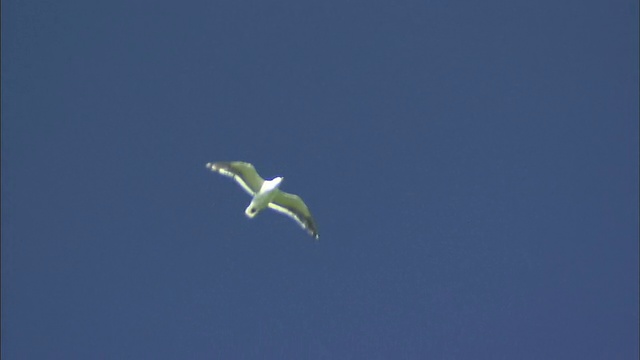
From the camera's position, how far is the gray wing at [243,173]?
21578 millimetres

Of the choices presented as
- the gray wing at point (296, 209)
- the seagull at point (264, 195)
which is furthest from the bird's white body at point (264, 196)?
the gray wing at point (296, 209)

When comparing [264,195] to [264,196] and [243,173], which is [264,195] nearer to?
[264,196]

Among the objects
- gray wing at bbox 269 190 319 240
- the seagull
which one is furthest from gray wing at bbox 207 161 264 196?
gray wing at bbox 269 190 319 240

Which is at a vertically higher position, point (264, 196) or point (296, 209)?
point (296, 209)

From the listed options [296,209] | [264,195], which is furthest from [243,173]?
[296,209]

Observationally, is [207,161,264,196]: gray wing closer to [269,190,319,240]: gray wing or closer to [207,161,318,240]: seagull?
[207,161,318,240]: seagull

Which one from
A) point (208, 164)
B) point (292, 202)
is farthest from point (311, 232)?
point (208, 164)

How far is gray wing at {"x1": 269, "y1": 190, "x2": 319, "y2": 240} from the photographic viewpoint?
2234 centimetres

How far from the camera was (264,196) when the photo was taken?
70.0 ft

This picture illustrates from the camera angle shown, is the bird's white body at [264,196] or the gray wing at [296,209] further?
the gray wing at [296,209]

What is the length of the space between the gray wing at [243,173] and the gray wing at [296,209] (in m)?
0.77

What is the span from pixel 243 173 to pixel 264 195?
0.58m

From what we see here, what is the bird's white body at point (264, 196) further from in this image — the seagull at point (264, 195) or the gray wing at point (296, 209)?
the gray wing at point (296, 209)

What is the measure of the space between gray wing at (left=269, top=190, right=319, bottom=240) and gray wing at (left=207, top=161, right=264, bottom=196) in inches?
30.3
